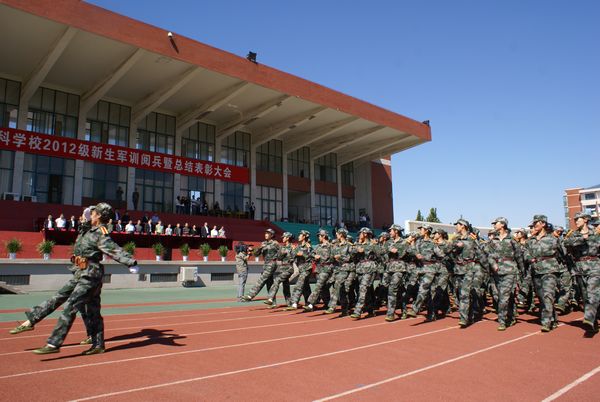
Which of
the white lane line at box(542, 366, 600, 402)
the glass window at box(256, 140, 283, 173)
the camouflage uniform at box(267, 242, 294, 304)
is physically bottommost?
the white lane line at box(542, 366, 600, 402)

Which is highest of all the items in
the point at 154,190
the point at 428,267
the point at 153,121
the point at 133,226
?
the point at 153,121

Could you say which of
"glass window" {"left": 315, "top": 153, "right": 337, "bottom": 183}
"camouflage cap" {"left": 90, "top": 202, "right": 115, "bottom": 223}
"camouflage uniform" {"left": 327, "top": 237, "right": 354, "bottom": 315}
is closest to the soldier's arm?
"camouflage cap" {"left": 90, "top": 202, "right": 115, "bottom": 223}

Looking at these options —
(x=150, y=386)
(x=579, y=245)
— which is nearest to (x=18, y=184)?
Answer: (x=150, y=386)

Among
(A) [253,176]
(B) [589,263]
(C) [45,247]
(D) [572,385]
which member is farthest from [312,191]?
(D) [572,385]

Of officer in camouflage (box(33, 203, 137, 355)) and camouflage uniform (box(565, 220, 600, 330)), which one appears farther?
camouflage uniform (box(565, 220, 600, 330))

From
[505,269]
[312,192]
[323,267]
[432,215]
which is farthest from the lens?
[432,215]

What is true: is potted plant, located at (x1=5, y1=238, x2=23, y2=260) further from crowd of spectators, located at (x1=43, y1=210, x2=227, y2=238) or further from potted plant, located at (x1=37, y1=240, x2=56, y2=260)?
crowd of spectators, located at (x1=43, y1=210, x2=227, y2=238)

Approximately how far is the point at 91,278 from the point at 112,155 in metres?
22.3

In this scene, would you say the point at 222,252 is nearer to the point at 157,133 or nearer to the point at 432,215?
the point at 157,133

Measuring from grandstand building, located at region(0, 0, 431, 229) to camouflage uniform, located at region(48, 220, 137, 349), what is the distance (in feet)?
56.9

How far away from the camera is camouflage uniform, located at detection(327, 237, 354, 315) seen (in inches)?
402

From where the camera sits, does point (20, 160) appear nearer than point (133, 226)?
No

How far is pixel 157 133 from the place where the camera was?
30.2 metres

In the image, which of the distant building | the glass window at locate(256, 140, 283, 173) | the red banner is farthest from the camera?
the distant building
